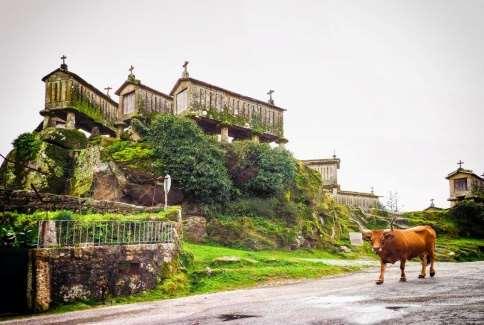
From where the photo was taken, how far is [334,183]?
4266cm

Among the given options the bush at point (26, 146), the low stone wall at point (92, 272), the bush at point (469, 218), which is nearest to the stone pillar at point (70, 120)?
the bush at point (26, 146)

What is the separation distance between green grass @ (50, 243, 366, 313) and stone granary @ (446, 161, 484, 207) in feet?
107

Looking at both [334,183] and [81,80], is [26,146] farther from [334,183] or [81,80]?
[334,183]

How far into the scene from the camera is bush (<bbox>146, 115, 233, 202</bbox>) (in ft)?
81.6

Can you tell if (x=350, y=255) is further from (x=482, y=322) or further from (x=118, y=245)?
(x=482, y=322)

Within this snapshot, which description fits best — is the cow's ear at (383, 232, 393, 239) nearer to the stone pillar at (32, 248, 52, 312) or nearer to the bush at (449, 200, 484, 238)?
the stone pillar at (32, 248, 52, 312)

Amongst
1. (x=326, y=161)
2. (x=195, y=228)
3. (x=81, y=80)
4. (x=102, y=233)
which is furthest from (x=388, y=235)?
(x=326, y=161)

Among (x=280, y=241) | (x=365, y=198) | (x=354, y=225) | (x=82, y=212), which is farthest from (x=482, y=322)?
(x=365, y=198)

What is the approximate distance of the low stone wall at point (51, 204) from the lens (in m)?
15.4

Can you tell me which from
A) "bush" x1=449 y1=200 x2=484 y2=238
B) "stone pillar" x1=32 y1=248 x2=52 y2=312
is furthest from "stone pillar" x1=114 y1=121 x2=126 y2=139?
"bush" x1=449 y1=200 x2=484 y2=238

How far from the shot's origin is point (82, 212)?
17266 millimetres

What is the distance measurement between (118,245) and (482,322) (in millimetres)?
10837

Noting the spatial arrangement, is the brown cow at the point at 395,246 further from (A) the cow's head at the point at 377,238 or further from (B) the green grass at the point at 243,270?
(B) the green grass at the point at 243,270

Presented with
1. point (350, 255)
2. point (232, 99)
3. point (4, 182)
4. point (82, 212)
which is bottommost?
point (350, 255)
